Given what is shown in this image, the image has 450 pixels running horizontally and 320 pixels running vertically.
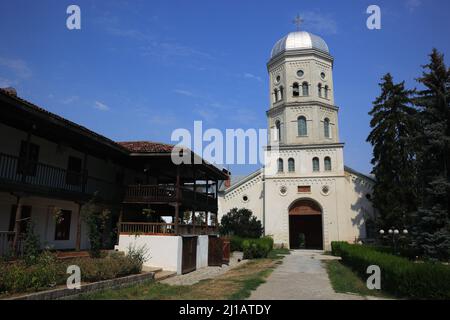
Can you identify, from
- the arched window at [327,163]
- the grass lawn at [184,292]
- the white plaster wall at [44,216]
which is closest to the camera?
the grass lawn at [184,292]

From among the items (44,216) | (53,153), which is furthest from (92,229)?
(53,153)

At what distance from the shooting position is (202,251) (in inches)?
790

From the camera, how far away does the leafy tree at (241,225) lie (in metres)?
31.9

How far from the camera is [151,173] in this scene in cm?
2219

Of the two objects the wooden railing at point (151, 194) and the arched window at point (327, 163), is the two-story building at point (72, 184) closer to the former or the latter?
the wooden railing at point (151, 194)

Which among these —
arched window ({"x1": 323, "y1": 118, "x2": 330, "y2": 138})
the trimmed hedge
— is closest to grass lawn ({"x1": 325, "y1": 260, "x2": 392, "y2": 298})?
the trimmed hedge

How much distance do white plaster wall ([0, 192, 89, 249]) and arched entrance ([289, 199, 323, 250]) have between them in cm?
2284

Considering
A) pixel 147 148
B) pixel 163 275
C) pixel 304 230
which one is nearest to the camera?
pixel 163 275

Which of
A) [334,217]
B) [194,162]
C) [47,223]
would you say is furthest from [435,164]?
[47,223]

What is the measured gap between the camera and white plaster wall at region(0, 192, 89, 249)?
1360 cm

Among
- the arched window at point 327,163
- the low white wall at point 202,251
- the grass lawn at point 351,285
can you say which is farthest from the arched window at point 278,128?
the grass lawn at point 351,285

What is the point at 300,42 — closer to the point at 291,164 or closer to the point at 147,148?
the point at 291,164

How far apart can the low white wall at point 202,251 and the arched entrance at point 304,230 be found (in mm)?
16337

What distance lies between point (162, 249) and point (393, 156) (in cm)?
2067
